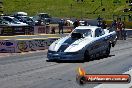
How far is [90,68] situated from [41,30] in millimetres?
26618

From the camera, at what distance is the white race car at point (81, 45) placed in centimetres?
1820

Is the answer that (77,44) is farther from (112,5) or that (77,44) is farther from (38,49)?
(112,5)

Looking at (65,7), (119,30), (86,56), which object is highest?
(86,56)

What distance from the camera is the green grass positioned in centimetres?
7905

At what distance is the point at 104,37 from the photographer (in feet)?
67.2

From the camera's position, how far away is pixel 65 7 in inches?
3327

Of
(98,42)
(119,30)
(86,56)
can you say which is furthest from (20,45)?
(119,30)

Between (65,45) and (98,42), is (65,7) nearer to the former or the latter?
(98,42)

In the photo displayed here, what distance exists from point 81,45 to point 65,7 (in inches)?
2619

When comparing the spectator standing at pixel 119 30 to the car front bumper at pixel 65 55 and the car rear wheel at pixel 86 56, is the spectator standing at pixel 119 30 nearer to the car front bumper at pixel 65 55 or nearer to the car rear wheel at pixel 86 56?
the car rear wheel at pixel 86 56

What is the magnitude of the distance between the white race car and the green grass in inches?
2174

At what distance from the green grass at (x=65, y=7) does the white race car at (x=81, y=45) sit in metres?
55.2

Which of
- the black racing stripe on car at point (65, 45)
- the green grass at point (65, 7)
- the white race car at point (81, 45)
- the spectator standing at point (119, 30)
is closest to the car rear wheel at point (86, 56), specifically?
the white race car at point (81, 45)

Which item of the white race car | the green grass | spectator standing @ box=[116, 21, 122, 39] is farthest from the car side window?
the green grass
